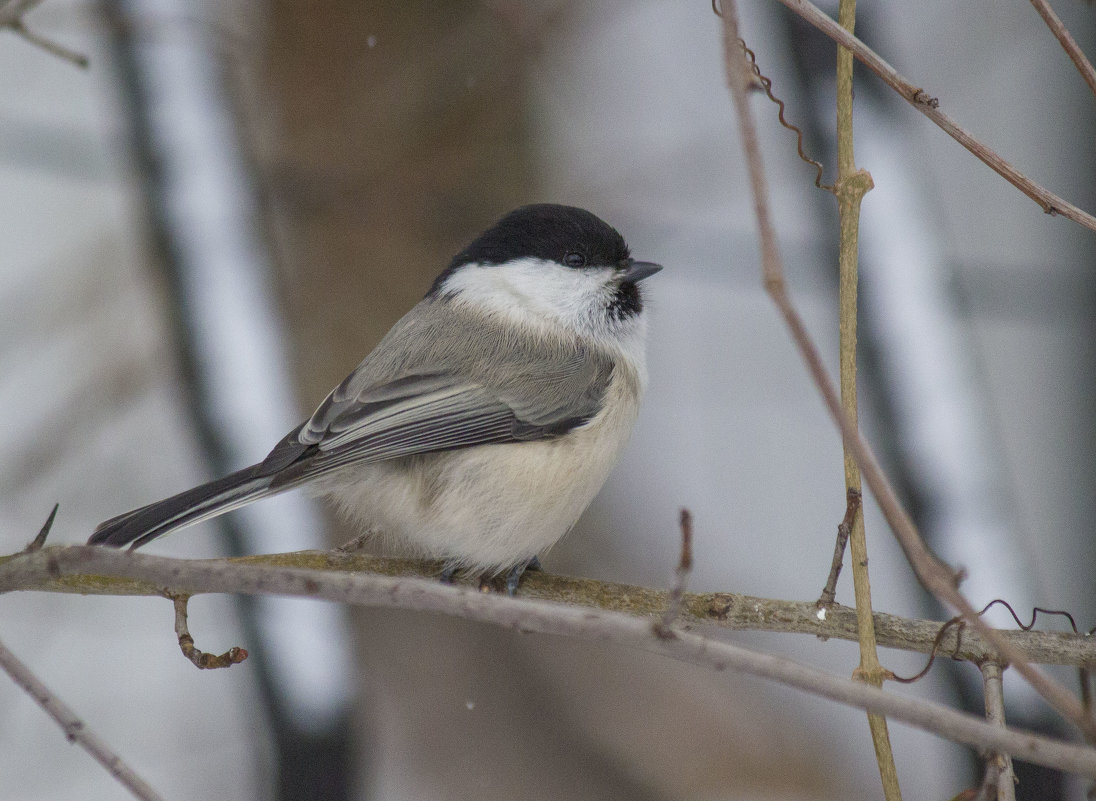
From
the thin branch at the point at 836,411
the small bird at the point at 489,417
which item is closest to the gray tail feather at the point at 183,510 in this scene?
the small bird at the point at 489,417

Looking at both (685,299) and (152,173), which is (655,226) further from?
(152,173)

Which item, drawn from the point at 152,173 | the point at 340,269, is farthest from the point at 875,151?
the point at 152,173

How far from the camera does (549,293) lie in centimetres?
211

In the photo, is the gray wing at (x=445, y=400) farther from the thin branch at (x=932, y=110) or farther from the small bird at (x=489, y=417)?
the thin branch at (x=932, y=110)

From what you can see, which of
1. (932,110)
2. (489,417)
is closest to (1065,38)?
(932,110)

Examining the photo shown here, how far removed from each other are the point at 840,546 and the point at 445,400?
2.65 feet

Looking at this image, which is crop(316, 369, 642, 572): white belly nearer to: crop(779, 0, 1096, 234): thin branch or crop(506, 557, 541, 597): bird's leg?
crop(506, 557, 541, 597): bird's leg

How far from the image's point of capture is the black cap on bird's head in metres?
2.09

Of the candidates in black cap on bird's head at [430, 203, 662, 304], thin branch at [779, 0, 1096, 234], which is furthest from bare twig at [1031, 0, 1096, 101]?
black cap on bird's head at [430, 203, 662, 304]

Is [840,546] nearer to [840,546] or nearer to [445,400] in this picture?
[840,546]

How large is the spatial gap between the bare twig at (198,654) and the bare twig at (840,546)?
2.62 ft

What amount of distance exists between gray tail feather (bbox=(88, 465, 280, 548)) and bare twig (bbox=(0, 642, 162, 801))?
0.45 metres

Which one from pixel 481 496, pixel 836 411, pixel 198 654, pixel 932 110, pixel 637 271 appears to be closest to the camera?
pixel 836 411

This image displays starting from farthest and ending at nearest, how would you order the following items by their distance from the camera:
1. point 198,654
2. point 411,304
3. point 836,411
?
1. point 411,304
2. point 198,654
3. point 836,411
